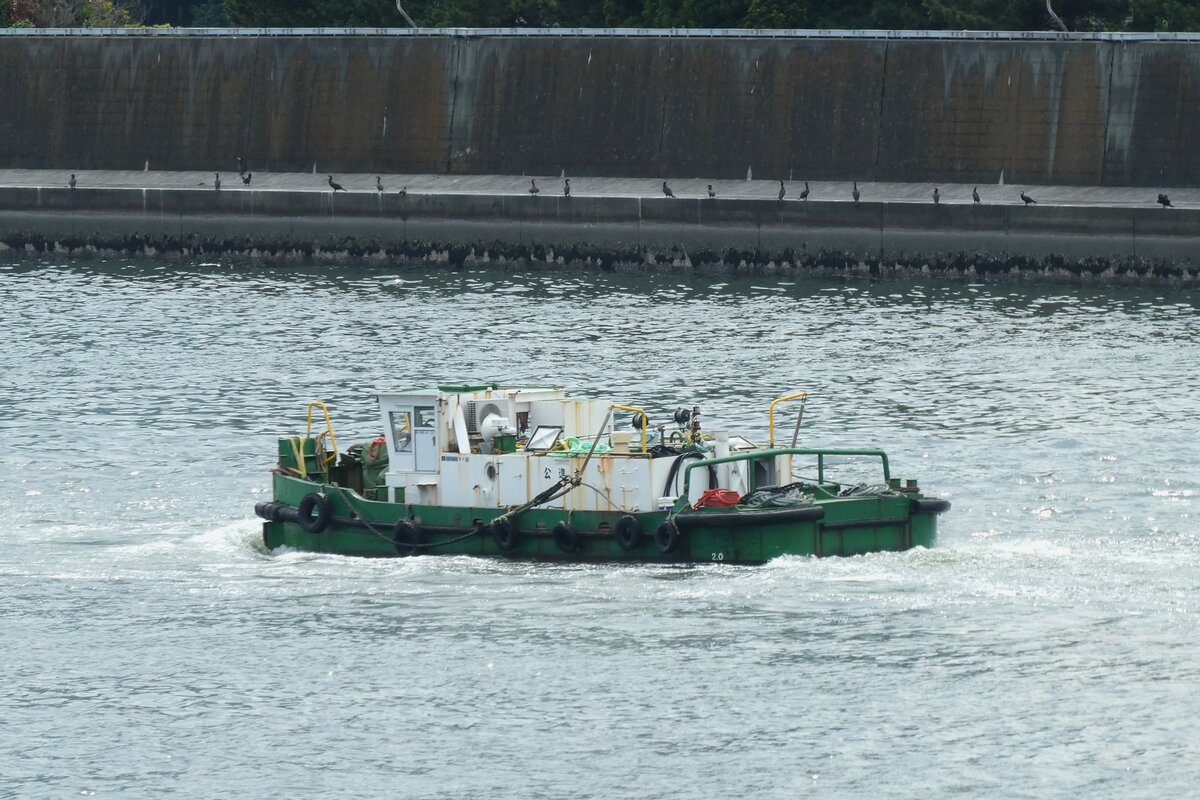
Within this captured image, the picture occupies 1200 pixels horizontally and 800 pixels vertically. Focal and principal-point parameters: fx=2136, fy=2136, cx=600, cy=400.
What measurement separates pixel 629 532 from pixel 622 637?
2409 millimetres

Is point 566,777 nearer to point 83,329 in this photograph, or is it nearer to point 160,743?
point 160,743

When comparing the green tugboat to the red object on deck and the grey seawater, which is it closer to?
the red object on deck

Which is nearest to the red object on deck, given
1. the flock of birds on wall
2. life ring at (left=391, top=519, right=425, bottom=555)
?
life ring at (left=391, top=519, right=425, bottom=555)

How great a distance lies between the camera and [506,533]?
28391 millimetres

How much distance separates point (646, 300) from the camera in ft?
204

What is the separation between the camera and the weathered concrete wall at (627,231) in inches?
2475

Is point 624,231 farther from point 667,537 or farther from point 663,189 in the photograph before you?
point 667,537

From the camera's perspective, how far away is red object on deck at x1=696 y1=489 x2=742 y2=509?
2786 centimetres

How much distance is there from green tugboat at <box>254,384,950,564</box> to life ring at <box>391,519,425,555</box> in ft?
0.06

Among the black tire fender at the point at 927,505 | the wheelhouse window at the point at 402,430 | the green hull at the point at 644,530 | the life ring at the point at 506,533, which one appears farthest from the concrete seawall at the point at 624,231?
the life ring at the point at 506,533

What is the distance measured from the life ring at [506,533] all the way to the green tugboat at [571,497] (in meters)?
0.01

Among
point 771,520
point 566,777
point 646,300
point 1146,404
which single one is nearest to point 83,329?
point 646,300

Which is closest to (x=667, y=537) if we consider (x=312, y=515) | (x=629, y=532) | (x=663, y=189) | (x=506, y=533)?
(x=629, y=532)

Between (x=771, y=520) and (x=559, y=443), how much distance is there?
11.1 ft
